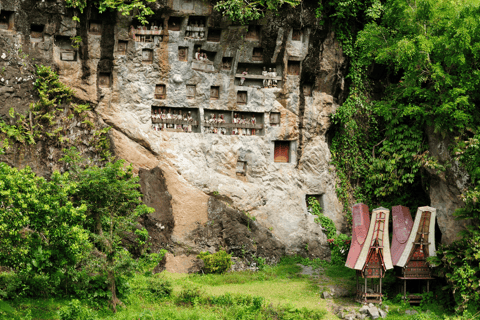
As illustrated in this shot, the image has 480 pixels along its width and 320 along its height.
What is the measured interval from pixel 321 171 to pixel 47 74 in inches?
497

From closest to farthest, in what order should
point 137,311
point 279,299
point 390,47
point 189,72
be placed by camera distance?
point 137,311
point 279,299
point 390,47
point 189,72

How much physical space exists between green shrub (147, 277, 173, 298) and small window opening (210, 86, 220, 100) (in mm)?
9335

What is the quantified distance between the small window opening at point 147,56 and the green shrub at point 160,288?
9741 mm

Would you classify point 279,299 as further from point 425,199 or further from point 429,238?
point 425,199

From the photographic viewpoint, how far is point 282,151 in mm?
23516

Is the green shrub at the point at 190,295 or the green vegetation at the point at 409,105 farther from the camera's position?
the green vegetation at the point at 409,105

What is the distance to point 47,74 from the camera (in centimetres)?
2012

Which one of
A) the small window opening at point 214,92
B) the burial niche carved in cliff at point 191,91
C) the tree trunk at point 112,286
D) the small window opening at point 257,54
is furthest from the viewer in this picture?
the small window opening at point 257,54

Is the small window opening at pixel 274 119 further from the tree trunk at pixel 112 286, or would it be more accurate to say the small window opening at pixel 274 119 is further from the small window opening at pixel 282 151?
the tree trunk at pixel 112 286

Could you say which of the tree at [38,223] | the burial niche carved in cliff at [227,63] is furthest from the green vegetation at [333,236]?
the tree at [38,223]

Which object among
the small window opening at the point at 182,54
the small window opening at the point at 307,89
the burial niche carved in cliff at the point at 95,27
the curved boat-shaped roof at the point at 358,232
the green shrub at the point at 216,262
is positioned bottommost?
the green shrub at the point at 216,262

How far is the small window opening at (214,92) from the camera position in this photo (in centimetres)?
2288

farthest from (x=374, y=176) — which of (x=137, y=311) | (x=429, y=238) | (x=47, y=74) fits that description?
(x=47, y=74)

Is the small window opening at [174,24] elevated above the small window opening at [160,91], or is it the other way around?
the small window opening at [174,24]
